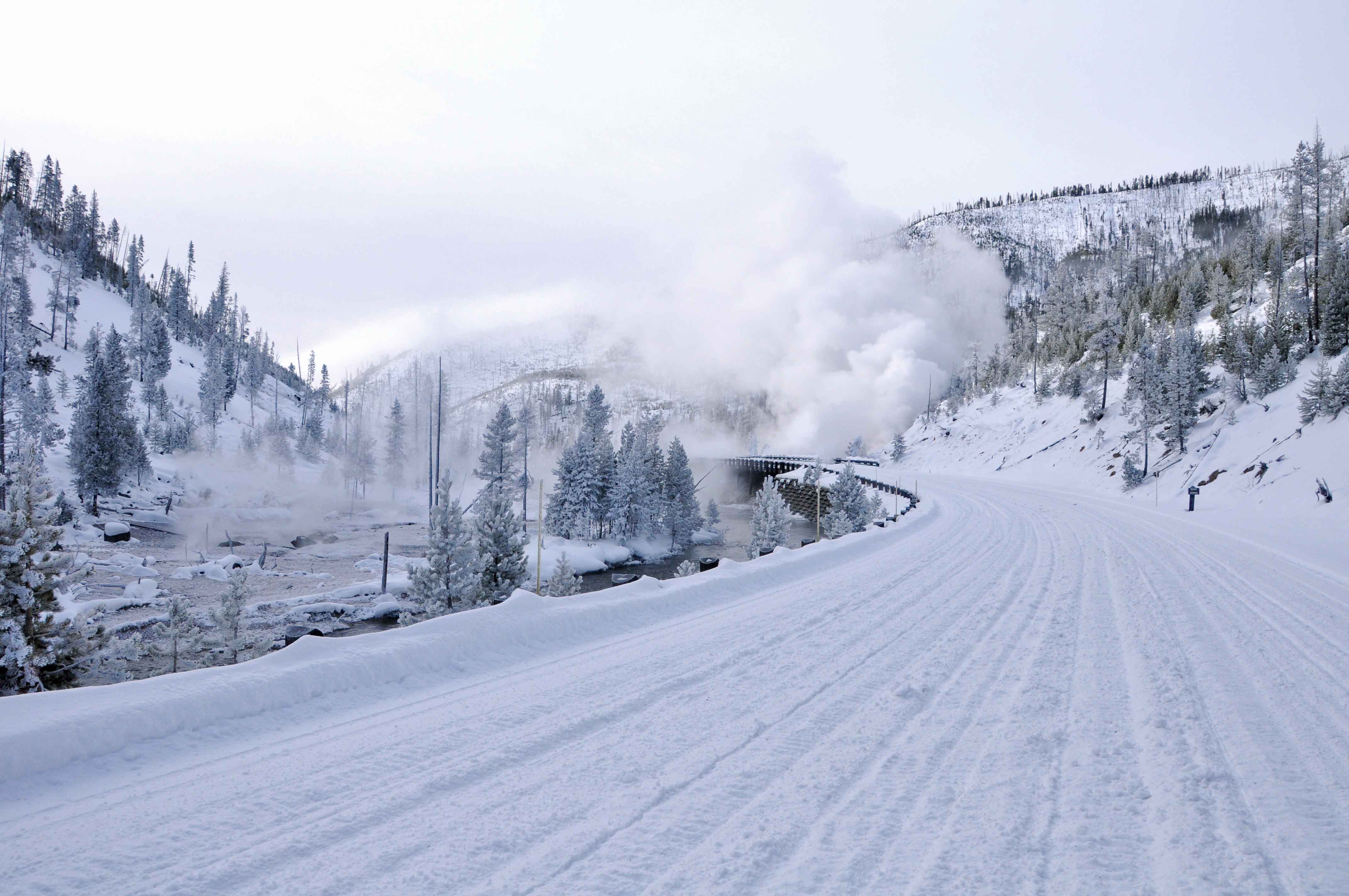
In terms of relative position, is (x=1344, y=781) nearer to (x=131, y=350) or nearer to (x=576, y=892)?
(x=576, y=892)

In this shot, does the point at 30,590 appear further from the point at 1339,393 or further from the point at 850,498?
the point at 1339,393

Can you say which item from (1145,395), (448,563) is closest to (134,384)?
(448,563)

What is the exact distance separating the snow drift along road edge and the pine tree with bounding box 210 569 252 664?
1760cm

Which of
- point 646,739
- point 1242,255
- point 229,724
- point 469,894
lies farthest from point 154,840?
point 1242,255

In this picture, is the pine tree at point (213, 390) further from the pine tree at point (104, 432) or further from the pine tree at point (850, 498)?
the pine tree at point (850, 498)

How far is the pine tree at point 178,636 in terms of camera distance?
19984 mm

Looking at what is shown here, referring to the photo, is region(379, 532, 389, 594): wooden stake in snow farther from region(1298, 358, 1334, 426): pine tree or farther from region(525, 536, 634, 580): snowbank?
region(1298, 358, 1334, 426): pine tree

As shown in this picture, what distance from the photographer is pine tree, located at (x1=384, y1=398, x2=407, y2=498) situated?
8494cm

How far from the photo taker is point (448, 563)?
2395 cm

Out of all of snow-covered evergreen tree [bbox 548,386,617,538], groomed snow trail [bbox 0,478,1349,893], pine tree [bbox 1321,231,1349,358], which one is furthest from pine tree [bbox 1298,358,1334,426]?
snow-covered evergreen tree [bbox 548,386,617,538]

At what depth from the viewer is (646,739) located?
4.15 meters

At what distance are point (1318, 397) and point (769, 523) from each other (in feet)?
83.0

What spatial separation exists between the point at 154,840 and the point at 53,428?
69.6 meters

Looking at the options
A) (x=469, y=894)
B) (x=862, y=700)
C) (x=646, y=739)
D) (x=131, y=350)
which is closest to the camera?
(x=469, y=894)
